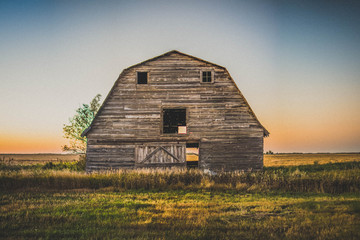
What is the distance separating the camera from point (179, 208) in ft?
27.0

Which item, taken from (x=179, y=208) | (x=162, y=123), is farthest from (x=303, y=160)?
(x=179, y=208)

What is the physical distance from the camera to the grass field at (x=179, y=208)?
5.89 meters

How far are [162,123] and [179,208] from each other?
9.87 m

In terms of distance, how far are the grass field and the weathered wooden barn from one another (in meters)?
3.92

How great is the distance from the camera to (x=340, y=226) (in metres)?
6.36

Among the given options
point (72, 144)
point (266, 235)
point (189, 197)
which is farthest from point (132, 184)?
point (72, 144)

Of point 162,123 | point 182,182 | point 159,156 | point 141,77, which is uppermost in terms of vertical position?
point 141,77

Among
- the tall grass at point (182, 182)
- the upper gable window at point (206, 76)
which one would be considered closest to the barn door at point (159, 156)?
the tall grass at point (182, 182)

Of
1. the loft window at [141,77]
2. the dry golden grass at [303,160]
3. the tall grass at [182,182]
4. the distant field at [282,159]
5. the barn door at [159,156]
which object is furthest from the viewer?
the dry golden grass at [303,160]

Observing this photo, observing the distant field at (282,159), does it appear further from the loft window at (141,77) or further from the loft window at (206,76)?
the loft window at (206,76)

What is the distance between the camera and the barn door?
17.3m

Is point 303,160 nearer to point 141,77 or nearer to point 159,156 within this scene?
point 159,156

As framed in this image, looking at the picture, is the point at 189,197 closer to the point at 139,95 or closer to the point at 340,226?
the point at 340,226

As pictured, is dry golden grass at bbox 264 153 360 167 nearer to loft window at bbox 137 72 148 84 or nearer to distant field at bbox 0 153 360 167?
distant field at bbox 0 153 360 167
